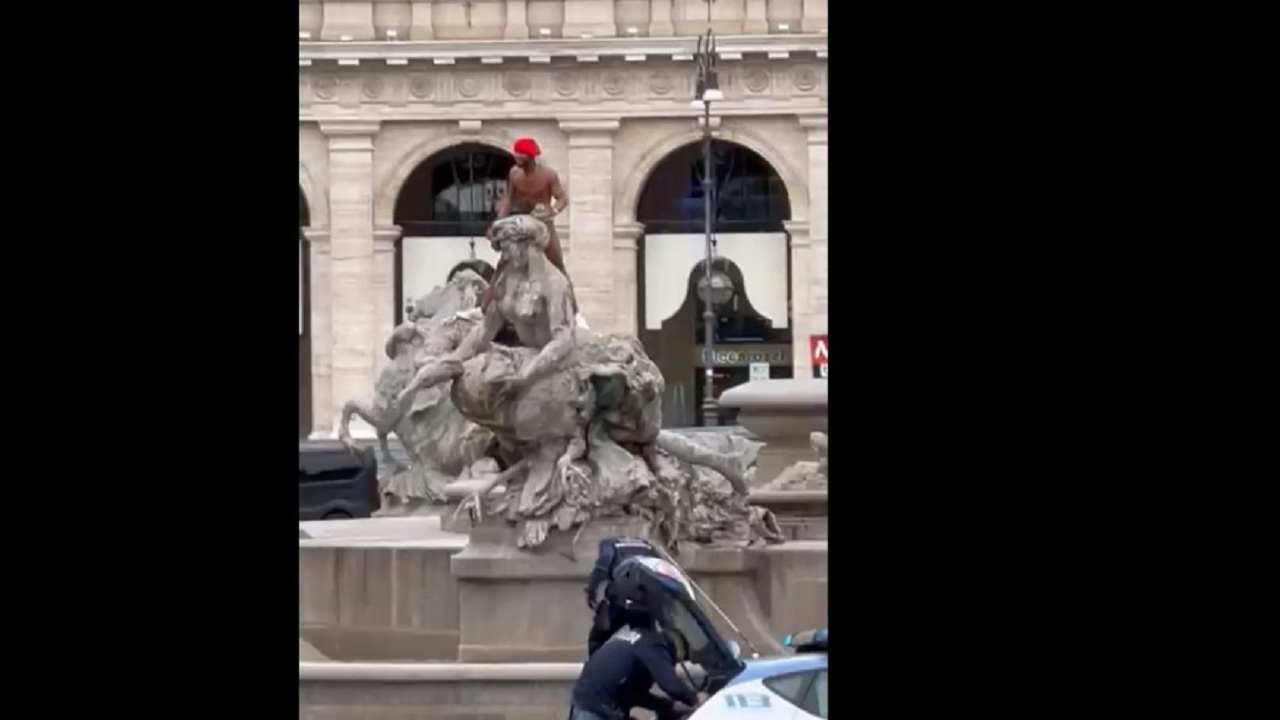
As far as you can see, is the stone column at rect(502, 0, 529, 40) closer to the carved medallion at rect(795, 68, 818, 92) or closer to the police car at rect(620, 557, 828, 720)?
the carved medallion at rect(795, 68, 818, 92)

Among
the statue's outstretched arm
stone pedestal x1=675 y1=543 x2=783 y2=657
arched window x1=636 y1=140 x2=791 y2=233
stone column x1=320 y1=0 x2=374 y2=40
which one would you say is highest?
stone column x1=320 y1=0 x2=374 y2=40

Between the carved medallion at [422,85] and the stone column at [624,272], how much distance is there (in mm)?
5027

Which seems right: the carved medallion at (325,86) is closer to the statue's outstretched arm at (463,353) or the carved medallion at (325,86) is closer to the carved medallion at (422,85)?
the carved medallion at (422,85)

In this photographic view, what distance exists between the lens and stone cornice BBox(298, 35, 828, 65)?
155 ft

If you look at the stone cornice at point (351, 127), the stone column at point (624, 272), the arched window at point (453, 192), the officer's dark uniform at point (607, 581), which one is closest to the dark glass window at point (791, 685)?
the officer's dark uniform at point (607, 581)

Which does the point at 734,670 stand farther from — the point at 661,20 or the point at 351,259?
the point at 351,259

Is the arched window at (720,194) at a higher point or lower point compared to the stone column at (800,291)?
higher

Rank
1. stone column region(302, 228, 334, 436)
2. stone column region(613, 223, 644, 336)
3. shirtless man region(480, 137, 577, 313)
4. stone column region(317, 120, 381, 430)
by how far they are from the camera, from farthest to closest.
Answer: stone column region(302, 228, 334, 436) → stone column region(613, 223, 644, 336) → stone column region(317, 120, 381, 430) → shirtless man region(480, 137, 577, 313)

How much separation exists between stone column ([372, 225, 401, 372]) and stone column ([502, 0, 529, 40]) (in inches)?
199

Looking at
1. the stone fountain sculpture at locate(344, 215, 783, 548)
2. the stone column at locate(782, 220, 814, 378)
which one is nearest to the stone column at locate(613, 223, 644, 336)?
the stone column at locate(782, 220, 814, 378)

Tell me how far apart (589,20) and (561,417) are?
1492 inches

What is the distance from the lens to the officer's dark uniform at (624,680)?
7.30 meters
